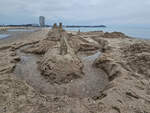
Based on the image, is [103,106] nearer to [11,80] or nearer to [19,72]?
[11,80]

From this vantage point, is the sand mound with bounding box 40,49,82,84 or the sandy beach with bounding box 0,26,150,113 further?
the sand mound with bounding box 40,49,82,84

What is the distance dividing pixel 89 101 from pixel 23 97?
2.02 meters

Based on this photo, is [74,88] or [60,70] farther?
[60,70]

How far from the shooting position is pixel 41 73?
538cm

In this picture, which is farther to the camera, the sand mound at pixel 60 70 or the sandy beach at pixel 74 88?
the sand mound at pixel 60 70

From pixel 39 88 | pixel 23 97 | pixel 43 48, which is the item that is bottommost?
pixel 39 88

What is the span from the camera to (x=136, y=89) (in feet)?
11.4

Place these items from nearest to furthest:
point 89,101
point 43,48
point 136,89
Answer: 1. point 89,101
2. point 136,89
3. point 43,48

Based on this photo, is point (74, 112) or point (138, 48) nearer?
point (74, 112)

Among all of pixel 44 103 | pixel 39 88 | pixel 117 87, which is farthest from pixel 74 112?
pixel 39 88

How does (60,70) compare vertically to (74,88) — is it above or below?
above

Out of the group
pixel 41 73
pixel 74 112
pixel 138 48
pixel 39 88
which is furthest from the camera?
pixel 138 48

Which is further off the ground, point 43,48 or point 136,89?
point 43,48

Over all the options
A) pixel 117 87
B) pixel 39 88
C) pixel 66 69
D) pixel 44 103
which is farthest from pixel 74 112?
pixel 66 69
